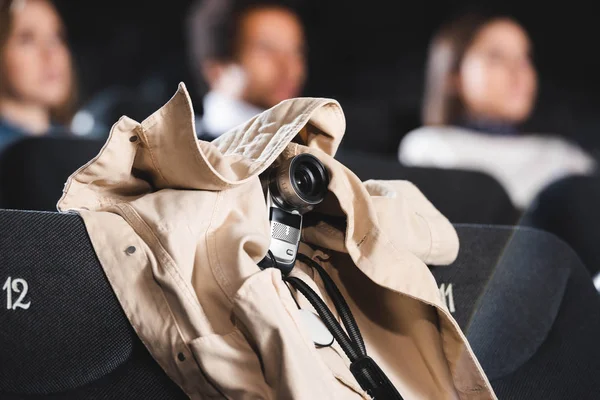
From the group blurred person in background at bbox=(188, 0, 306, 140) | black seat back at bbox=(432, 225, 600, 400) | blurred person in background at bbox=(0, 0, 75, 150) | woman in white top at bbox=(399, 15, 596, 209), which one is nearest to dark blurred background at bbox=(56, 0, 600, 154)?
woman in white top at bbox=(399, 15, 596, 209)

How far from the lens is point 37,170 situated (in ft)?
4.21

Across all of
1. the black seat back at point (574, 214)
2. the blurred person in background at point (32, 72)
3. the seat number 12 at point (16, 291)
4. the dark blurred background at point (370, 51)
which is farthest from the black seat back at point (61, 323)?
the dark blurred background at point (370, 51)

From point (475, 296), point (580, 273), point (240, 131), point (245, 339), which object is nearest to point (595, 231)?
point (580, 273)

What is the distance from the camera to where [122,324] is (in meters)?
0.75

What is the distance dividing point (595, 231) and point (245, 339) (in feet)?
3.18

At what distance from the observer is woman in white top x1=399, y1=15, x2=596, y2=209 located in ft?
8.01

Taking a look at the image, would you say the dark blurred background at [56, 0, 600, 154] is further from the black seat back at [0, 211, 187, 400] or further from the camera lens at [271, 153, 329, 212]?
the black seat back at [0, 211, 187, 400]

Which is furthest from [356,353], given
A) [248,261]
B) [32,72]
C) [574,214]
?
[32,72]

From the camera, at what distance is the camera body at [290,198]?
0.82 meters

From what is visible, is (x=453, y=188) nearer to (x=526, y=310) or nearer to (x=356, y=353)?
(x=526, y=310)

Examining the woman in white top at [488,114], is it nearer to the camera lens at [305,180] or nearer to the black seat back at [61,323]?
the camera lens at [305,180]

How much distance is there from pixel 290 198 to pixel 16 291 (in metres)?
0.27

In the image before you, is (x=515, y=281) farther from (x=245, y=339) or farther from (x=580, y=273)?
(x=245, y=339)

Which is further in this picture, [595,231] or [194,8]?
[194,8]
